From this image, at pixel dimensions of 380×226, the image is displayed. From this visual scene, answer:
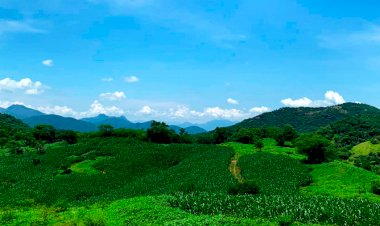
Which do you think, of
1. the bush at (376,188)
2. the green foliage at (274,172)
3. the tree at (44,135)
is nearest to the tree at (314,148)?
the green foliage at (274,172)

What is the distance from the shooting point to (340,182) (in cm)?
7425

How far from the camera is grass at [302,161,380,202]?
64.8 meters

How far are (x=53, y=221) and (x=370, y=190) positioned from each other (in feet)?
173

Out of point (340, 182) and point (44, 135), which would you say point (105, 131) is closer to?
point (44, 135)

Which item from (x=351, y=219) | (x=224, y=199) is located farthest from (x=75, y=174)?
(x=351, y=219)

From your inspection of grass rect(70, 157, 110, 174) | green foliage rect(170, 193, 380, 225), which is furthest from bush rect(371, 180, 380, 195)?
grass rect(70, 157, 110, 174)

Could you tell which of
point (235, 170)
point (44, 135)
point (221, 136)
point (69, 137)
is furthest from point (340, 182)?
point (44, 135)

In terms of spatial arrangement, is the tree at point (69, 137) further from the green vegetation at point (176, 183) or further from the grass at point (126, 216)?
the grass at point (126, 216)

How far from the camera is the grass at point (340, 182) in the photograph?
213ft

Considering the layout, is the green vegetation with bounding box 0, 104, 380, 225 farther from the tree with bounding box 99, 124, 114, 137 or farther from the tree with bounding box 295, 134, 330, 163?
the tree with bounding box 99, 124, 114, 137

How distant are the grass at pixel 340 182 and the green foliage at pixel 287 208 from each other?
1164 cm

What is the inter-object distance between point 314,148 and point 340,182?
82.3 feet

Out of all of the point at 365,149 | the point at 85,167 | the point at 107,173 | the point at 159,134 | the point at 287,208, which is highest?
the point at 159,134

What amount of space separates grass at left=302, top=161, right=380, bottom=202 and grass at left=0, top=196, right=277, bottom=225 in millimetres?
30235
